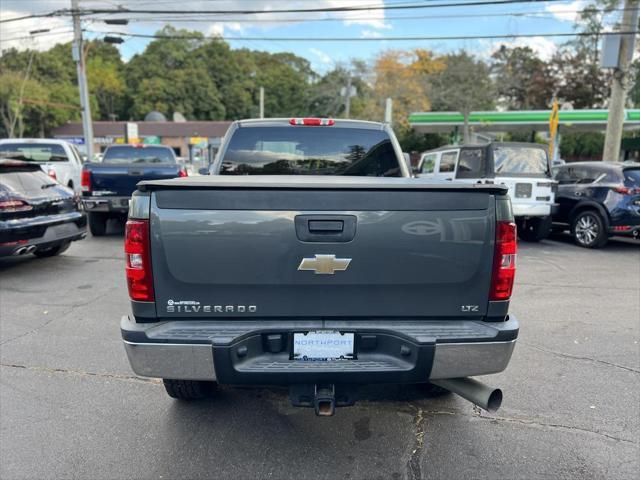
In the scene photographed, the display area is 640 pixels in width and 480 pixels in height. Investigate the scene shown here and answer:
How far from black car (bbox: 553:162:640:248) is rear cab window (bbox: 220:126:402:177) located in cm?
671

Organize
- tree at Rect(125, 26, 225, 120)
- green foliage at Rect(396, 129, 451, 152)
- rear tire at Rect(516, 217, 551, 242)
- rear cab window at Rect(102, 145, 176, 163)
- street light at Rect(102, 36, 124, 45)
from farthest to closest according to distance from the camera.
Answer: tree at Rect(125, 26, 225, 120), green foliage at Rect(396, 129, 451, 152), street light at Rect(102, 36, 124, 45), rear cab window at Rect(102, 145, 176, 163), rear tire at Rect(516, 217, 551, 242)

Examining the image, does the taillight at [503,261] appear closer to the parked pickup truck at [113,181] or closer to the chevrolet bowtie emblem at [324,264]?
the chevrolet bowtie emblem at [324,264]

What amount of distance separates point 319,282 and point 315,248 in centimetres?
18

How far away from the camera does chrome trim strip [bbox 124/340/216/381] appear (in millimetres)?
2395

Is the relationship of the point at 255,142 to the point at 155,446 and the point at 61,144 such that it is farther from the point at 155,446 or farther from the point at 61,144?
the point at 61,144

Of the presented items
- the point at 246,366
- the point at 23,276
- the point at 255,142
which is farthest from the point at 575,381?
the point at 23,276

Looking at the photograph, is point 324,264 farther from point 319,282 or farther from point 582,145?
point 582,145

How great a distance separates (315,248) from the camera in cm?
240

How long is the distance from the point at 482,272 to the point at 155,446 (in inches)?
88.6

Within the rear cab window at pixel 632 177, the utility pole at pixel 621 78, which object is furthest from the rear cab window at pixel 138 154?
the utility pole at pixel 621 78

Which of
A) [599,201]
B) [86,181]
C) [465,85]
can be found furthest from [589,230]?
[465,85]

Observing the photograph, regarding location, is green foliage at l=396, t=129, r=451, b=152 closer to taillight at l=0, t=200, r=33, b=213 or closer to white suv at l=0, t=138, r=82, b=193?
white suv at l=0, t=138, r=82, b=193

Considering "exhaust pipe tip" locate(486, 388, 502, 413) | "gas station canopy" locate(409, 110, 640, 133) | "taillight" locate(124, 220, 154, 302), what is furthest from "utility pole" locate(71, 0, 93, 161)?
"exhaust pipe tip" locate(486, 388, 502, 413)

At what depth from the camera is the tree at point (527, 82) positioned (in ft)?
140
